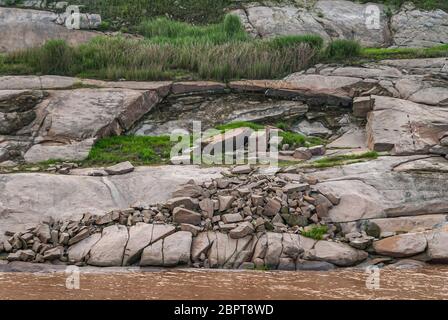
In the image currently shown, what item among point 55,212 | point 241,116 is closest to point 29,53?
point 241,116

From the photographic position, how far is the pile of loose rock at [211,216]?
10.6 m

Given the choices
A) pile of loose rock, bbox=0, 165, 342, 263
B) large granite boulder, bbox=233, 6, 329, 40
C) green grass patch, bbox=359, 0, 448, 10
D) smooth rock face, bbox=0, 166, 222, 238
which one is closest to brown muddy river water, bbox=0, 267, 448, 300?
pile of loose rock, bbox=0, 165, 342, 263

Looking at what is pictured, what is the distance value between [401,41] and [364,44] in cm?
133

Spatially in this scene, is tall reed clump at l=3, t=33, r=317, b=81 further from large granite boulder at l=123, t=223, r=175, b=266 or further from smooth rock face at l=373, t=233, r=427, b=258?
smooth rock face at l=373, t=233, r=427, b=258

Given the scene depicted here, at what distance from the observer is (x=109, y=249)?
33.8 feet

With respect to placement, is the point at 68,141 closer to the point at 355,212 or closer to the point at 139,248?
the point at 139,248

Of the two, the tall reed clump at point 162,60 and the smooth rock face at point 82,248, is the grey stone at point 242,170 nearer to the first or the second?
the smooth rock face at point 82,248

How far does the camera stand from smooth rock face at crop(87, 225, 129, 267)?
10.2 m

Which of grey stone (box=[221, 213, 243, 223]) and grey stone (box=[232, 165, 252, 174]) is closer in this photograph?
grey stone (box=[221, 213, 243, 223])

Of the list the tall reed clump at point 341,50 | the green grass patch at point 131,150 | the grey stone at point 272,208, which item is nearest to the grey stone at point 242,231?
the grey stone at point 272,208

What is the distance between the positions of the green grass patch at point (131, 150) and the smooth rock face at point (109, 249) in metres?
3.18

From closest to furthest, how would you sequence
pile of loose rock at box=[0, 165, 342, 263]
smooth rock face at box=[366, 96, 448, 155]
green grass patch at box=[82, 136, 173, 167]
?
pile of loose rock at box=[0, 165, 342, 263] < smooth rock face at box=[366, 96, 448, 155] < green grass patch at box=[82, 136, 173, 167]

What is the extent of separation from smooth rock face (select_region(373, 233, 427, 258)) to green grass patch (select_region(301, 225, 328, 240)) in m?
0.85

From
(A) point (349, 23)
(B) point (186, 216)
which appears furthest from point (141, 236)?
(A) point (349, 23)
